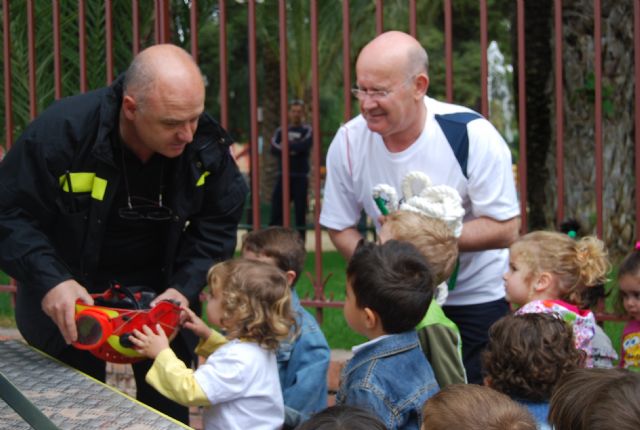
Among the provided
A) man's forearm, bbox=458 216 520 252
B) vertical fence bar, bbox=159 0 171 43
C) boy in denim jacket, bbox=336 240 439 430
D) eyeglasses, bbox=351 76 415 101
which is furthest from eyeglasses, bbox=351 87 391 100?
vertical fence bar, bbox=159 0 171 43

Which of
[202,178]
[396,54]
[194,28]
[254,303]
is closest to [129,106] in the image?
[202,178]

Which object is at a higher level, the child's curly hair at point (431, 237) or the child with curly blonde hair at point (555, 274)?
the child's curly hair at point (431, 237)

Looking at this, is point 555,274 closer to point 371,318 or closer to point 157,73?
point 371,318

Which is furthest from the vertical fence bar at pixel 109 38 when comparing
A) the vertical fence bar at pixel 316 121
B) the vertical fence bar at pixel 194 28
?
the vertical fence bar at pixel 316 121

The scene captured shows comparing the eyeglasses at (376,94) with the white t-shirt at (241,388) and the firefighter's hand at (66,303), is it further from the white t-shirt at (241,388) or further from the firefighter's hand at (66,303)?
the firefighter's hand at (66,303)

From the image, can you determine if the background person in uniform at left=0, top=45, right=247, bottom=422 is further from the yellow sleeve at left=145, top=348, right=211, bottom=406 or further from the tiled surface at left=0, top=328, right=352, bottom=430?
the tiled surface at left=0, top=328, right=352, bottom=430

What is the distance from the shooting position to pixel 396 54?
4.15 meters

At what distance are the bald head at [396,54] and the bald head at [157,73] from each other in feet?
2.36

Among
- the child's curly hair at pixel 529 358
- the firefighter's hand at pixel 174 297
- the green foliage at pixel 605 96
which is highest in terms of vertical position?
the green foliage at pixel 605 96

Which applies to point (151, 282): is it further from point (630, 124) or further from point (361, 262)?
point (630, 124)

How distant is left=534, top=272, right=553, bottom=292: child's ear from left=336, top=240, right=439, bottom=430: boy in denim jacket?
2.64ft

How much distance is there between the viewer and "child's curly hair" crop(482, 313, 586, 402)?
3430mm

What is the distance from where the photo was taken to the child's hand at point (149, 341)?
3.49 meters

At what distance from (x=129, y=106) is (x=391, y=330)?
44.8 inches
